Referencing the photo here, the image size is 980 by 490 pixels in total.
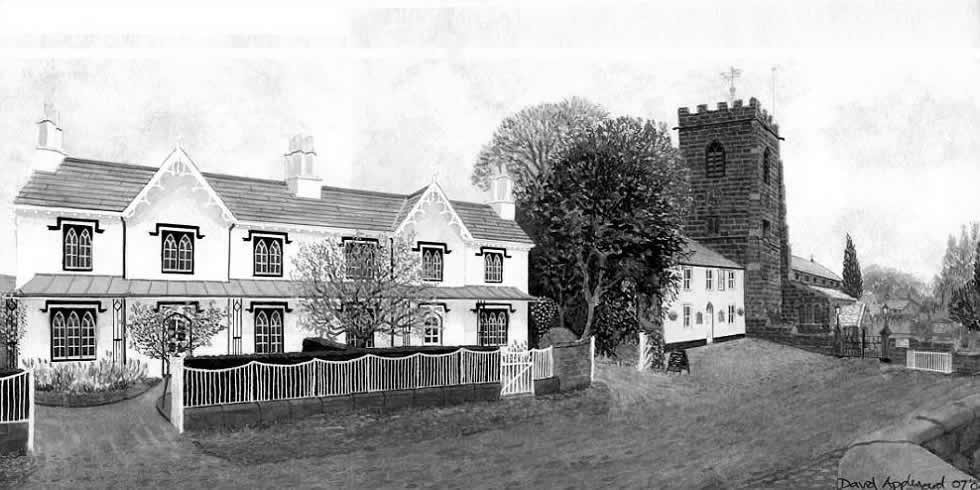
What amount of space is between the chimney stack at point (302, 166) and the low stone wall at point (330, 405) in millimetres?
2467

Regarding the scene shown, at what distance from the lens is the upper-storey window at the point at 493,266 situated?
10.3 meters

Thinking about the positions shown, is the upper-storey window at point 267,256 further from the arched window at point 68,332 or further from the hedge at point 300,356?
the arched window at point 68,332

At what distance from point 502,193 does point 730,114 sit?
3.55 metres

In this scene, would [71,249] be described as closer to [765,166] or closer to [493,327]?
[493,327]

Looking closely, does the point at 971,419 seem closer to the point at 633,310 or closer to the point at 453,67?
the point at 453,67

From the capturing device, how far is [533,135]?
7.64 m

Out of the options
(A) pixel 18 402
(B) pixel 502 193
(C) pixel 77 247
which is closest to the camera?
(A) pixel 18 402

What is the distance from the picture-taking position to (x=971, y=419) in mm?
4164

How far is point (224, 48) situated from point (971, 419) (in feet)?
22.2

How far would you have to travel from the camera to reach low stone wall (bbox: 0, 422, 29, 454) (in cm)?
488

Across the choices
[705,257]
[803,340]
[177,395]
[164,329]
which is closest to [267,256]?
[164,329]

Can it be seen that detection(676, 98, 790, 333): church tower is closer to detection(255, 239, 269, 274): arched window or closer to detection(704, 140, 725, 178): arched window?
detection(704, 140, 725, 178): arched window

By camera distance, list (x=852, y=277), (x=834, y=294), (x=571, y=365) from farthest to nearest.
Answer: (x=571, y=365) → (x=834, y=294) → (x=852, y=277)

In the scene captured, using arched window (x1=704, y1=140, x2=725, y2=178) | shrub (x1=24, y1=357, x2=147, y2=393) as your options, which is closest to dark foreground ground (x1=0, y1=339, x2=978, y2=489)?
shrub (x1=24, y1=357, x2=147, y2=393)
